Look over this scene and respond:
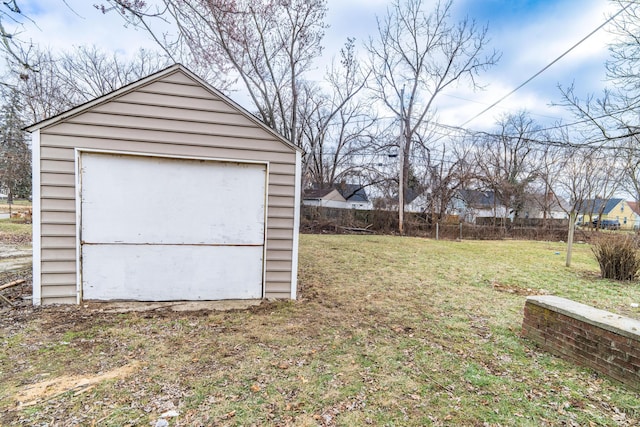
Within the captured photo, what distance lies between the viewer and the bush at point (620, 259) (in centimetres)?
605

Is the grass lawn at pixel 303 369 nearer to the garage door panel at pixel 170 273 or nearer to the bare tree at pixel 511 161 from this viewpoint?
the garage door panel at pixel 170 273

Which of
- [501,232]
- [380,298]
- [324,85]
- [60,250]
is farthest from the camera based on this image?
[324,85]

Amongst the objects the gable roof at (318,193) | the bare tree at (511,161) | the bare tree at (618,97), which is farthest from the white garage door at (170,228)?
the gable roof at (318,193)

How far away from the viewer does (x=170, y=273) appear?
4.03 metres

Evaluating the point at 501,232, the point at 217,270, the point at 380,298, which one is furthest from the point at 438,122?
the point at 217,270

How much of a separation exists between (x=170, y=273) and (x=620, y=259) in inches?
334

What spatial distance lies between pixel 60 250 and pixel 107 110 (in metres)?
1.83

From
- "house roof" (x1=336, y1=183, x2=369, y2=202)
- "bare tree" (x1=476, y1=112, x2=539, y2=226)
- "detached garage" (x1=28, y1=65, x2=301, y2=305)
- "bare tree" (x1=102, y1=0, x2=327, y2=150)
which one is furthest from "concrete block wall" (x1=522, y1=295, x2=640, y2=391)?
"house roof" (x1=336, y1=183, x2=369, y2=202)

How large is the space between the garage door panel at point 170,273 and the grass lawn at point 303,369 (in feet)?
1.24

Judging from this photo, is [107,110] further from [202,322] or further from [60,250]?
[202,322]

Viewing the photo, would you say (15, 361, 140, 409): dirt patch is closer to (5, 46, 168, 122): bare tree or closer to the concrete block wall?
the concrete block wall

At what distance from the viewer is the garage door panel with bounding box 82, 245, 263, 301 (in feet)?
12.6

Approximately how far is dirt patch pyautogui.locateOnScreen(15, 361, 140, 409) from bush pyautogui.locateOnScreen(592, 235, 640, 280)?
855 centimetres

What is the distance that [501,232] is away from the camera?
1620 cm
